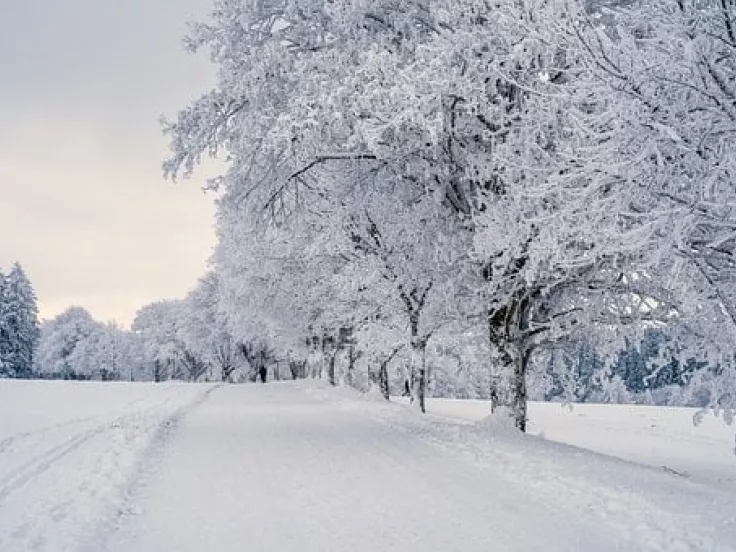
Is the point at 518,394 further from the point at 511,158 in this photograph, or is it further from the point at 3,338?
the point at 3,338

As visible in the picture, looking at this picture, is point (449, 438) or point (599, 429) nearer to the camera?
point (449, 438)

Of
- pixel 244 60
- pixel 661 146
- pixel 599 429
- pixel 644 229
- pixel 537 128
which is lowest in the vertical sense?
pixel 599 429

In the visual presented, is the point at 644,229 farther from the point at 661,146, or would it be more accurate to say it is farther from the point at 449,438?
the point at 449,438

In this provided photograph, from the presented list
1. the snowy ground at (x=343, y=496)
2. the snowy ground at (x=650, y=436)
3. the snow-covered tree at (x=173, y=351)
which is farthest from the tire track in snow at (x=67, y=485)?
the snow-covered tree at (x=173, y=351)

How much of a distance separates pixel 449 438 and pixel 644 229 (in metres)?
7.63

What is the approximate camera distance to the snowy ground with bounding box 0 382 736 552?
632 centimetres

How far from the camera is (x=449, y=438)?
13.4 metres

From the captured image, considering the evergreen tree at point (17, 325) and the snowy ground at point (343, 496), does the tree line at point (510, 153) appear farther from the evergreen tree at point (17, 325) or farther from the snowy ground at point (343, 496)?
the evergreen tree at point (17, 325)

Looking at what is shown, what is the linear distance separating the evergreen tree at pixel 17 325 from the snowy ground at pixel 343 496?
60.5 meters

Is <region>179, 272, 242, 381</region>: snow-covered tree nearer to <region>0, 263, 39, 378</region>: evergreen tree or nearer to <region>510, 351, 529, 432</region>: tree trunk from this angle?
<region>0, 263, 39, 378</region>: evergreen tree

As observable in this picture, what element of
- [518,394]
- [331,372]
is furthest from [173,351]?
[518,394]

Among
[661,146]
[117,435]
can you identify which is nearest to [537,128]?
[661,146]

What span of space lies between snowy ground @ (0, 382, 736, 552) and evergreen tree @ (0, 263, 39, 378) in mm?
60516

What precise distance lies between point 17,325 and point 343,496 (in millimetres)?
70554
